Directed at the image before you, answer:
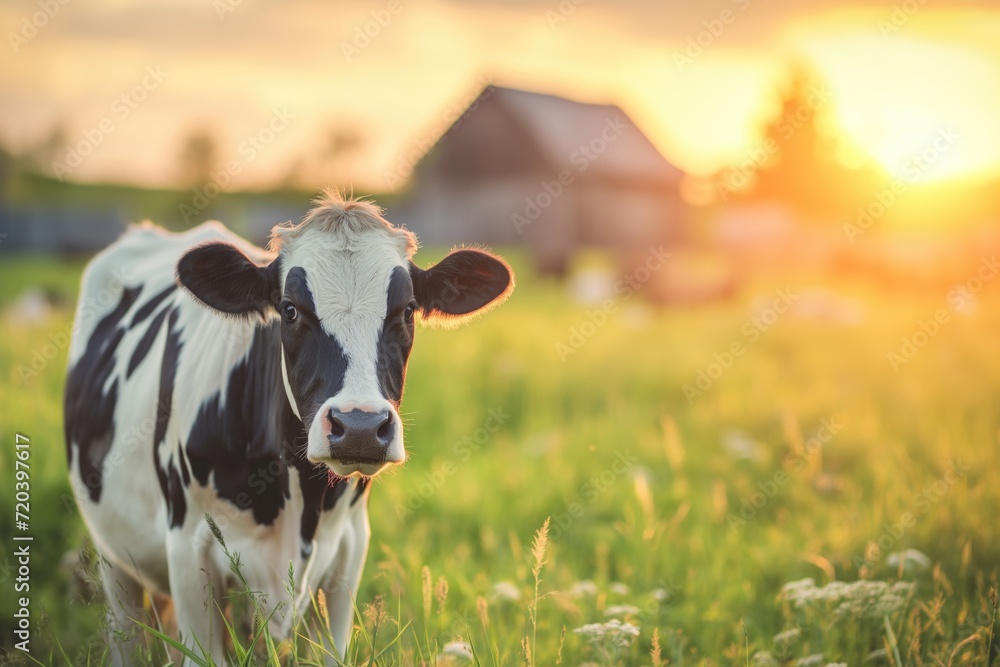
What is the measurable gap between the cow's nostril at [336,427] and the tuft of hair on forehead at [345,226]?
65 cm

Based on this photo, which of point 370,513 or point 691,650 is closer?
point 691,650

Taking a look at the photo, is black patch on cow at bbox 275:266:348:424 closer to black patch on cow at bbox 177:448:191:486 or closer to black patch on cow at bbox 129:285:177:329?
black patch on cow at bbox 177:448:191:486

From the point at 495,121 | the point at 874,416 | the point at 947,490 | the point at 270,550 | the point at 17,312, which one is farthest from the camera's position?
the point at 495,121

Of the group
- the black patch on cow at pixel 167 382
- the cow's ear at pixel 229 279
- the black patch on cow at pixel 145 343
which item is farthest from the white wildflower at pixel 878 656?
the black patch on cow at pixel 145 343

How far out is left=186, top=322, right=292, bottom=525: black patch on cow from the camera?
2633 mm

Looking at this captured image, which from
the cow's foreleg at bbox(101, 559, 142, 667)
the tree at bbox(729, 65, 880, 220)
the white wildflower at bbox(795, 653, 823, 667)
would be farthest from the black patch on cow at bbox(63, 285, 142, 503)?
the tree at bbox(729, 65, 880, 220)

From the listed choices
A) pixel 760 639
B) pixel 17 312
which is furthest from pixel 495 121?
pixel 760 639

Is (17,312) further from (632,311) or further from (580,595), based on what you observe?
(580,595)

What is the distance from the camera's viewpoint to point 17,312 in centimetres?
1151

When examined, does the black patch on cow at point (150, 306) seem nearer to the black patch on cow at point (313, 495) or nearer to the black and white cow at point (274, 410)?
the black and white cow at point (274, 410)

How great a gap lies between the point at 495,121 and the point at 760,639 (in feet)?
66.5

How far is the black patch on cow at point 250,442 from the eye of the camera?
8.64 feet

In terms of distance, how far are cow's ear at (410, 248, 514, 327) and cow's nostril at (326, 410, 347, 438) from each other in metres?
0.71

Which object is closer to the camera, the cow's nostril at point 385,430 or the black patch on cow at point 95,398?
the cow's nostril at point 385,430
